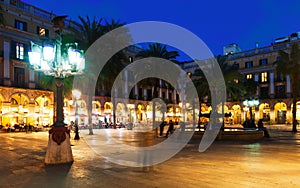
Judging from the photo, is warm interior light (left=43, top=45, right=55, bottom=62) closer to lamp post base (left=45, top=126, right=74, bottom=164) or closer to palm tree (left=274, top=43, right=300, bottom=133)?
lamp post base (left=45, top=126, right=74, bottom=164)

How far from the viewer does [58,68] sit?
37.6 ft

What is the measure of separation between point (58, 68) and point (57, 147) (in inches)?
118

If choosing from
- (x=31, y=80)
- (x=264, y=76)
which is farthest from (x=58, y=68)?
(x=264, y=76)

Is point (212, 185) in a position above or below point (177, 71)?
below

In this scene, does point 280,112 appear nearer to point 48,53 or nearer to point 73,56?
point 73,56

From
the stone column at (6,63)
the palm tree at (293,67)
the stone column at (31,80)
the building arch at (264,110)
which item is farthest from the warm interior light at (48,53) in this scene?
the building arch at (264,110)

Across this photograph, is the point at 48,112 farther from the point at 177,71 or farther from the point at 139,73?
the point at 177,71

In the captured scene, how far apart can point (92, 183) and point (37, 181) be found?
A: 155cm

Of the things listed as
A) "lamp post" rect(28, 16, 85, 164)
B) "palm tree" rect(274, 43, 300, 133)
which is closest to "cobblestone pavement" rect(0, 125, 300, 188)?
"lamp post" rect(28, 16, 85, 164)

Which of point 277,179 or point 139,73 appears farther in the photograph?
point 139,73

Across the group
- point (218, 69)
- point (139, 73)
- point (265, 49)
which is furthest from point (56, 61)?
point (265, 49)

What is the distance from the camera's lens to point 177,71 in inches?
1259

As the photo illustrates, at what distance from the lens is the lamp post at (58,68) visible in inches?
420

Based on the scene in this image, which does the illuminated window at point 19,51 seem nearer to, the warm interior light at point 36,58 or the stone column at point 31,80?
the stone column at point 31,80
